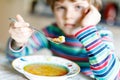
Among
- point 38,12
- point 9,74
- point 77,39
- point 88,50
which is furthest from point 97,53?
point 38,12

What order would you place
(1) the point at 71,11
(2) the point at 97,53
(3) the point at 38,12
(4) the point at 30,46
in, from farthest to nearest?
(3) the point at 38,12, (4) the point at 30,46, (1) the point at 71,11, (2) the point at 97,53

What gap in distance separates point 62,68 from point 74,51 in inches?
7.1

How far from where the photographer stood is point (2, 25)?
2512 millimetres

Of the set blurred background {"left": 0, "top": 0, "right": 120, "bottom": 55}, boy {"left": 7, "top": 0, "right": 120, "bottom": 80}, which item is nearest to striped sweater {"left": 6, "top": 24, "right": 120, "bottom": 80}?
boy {"left": 7, "top": 0, "right": 120, "bottom": 80}

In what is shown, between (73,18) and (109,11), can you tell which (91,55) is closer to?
(73,18)

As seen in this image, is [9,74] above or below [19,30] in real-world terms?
below

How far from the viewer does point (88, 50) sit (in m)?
0.79

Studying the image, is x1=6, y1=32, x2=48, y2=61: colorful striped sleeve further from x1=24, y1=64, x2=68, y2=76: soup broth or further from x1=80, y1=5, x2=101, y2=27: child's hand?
x1=80, y1=5, x2=101, y2=27: child's hand

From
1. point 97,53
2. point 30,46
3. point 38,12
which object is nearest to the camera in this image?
point 97,53

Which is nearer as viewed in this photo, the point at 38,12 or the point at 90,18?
the point at 90,18

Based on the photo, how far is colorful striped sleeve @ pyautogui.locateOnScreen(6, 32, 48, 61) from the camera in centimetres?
90

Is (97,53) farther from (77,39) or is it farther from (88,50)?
(77,39)

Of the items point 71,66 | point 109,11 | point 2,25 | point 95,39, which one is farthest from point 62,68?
point 2,25

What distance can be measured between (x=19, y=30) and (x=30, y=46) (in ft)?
0.68
